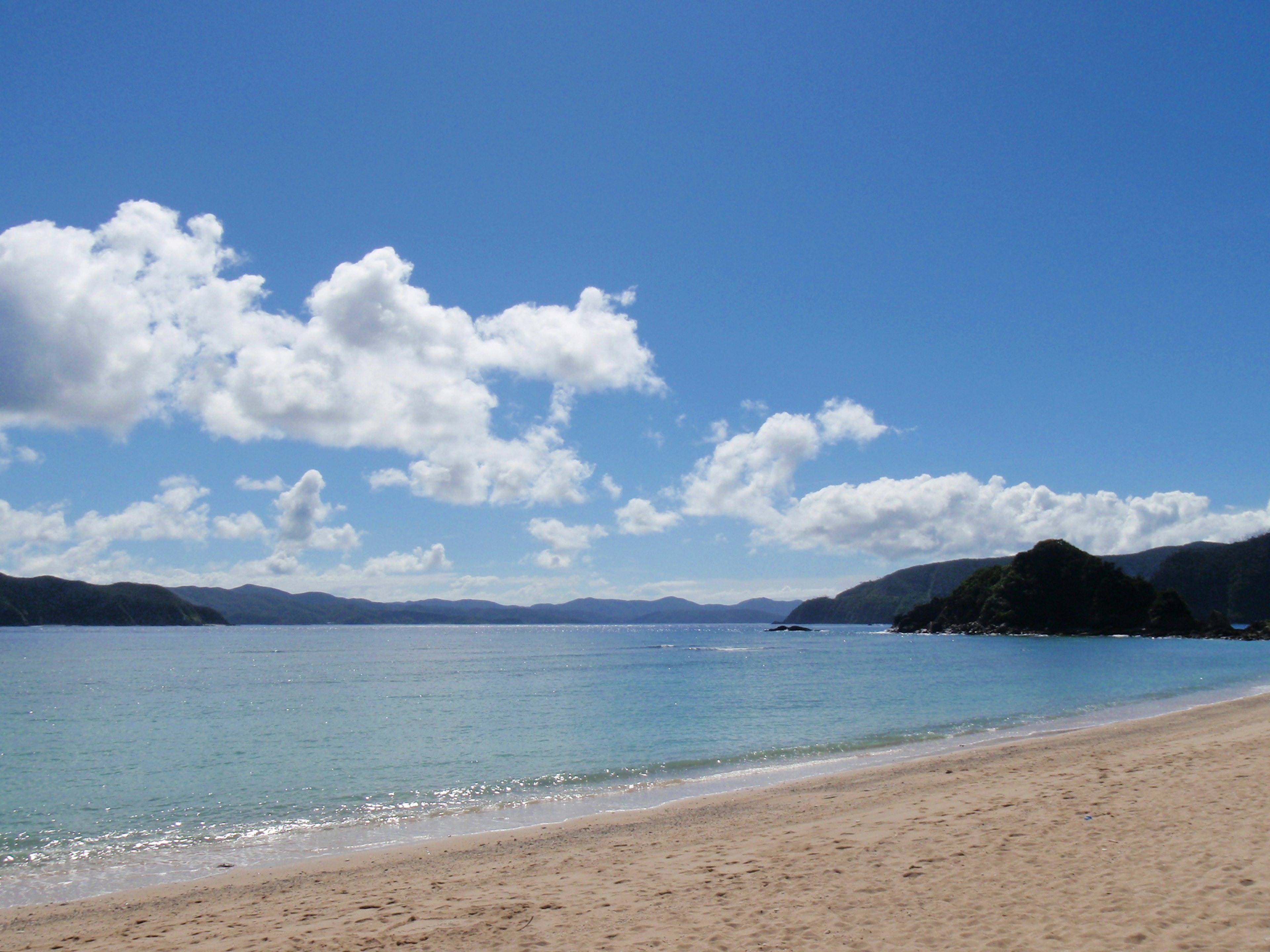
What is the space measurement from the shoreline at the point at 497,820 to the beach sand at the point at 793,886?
1.80 feet

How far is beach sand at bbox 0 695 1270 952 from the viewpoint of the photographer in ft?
26.5

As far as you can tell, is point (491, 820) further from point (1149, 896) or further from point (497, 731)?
point (497, 731)

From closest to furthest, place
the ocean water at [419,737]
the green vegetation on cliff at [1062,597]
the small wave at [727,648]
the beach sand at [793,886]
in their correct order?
the beach sand at [793,886], the ocean water at [419,737], the small wave at [727,648], the green vegetation on cliff at [1062,597]

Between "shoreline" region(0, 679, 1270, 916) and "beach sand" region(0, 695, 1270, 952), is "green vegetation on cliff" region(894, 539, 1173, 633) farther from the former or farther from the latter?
"beach sand" region(0, 695, 1270, 952)

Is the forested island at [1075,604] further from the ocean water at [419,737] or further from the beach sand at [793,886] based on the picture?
the beach sand at [793,886]

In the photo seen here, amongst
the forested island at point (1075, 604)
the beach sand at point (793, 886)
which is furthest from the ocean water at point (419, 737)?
the forested island at point (1075, 604)

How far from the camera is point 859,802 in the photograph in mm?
15523

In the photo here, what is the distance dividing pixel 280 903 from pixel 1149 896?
1051 cm

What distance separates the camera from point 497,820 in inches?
632

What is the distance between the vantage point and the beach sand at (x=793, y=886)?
318 inches

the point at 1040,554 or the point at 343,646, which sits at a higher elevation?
the point at 1040,554

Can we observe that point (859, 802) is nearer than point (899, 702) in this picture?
Yes

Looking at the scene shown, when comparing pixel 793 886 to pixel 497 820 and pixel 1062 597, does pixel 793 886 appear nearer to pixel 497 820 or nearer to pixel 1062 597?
pixel 497 820

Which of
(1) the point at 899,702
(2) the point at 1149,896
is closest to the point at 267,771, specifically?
(2) the point at 1149,896
